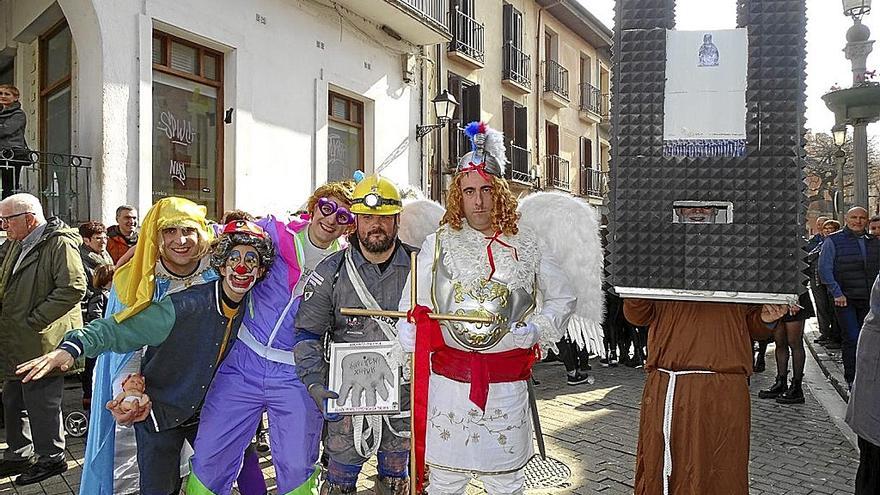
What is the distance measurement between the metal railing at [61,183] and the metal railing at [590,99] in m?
15.8

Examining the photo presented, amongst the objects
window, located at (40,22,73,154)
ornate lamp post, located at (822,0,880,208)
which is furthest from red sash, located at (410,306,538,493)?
window, located at (40,22,73,154)

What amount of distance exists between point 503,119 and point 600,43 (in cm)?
740

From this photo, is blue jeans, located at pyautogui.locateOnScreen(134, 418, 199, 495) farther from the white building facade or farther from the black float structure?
the white building facade

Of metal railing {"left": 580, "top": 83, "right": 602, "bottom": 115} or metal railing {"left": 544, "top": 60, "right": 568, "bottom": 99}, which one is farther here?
metal railing {"left": 580, "top": 83, "right": 602, "bottom": 115}

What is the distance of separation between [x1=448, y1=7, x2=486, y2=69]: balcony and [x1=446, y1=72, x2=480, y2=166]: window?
42 centimetres

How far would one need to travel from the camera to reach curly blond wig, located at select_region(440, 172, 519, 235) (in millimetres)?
2826

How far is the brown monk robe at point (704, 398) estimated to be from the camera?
2619 millimetres

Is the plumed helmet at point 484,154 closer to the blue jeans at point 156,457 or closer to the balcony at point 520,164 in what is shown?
the blue jeans at point 156,457

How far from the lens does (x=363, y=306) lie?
3.00 meters

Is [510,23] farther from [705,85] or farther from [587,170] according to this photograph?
[705,85]

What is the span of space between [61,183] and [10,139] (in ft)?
2.05

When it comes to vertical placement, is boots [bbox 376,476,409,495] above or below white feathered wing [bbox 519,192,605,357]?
below

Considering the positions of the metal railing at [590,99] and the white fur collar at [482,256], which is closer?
the white fur collar at [482,256]

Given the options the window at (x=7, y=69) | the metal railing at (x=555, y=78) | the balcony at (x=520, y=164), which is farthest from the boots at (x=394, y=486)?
the metal railing at (x=555, y=78)
